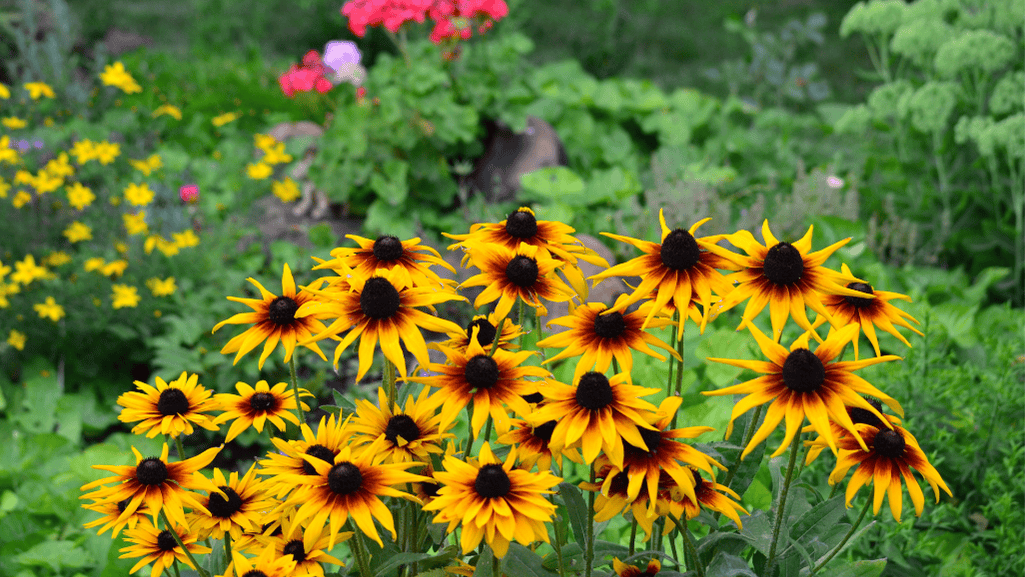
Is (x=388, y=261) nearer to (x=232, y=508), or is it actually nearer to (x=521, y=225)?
(x=521, y=225)


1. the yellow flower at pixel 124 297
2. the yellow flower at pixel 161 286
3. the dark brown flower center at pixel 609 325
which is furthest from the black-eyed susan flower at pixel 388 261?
the yellow flower at pixel 161 286

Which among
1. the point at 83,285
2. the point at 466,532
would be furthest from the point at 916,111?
the point at 83,285

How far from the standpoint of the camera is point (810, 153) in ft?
15.2

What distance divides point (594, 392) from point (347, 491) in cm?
35

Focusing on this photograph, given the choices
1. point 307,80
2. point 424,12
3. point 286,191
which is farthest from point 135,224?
point 424,12

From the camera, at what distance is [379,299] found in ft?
3.33

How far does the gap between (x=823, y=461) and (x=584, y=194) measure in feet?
6.51

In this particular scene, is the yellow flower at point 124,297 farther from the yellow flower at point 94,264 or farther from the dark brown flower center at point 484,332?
the dark brown flower center at point 484,332

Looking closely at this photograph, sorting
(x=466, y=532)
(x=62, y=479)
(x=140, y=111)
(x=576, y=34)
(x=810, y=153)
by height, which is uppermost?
(x=576, y=34)

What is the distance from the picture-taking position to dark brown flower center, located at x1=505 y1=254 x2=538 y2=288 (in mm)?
1077

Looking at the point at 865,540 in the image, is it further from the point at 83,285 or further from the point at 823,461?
the point at 83,285

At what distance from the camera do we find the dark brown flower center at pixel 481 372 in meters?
1.03

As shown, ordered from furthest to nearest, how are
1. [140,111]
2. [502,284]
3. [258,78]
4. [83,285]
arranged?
1. [258,78]
2. [140,111]
3. [83,285]
4. [502,284]

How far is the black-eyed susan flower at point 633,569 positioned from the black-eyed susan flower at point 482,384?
355 mm
